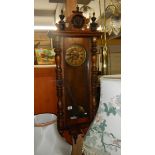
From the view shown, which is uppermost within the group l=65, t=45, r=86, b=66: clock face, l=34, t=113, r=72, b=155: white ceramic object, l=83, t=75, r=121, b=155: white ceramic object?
l=65, t=45, r=86, b=66: clock face

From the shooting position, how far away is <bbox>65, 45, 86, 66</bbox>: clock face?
6.57 feet

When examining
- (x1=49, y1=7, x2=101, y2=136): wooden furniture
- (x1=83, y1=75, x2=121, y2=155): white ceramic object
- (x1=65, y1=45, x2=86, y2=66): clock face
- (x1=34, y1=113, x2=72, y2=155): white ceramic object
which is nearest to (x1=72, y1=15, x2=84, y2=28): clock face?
(x1=49, y1=7, x2=101, y2=136): wooden furniture

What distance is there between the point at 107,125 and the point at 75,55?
3.97ft

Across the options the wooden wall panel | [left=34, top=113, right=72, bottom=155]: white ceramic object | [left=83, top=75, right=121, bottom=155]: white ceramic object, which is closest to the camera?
[left=83, top=75, right=121, bottom=155]: white ceramic object

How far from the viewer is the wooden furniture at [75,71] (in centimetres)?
195

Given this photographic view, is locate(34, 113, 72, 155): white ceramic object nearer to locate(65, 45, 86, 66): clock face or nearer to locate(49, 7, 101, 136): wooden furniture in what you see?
locate(49, 7, 101, 136): wooden furniture

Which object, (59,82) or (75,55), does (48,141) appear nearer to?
(59,82)

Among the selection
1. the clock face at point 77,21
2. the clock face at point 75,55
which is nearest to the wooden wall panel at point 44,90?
the clock face at point 75,55

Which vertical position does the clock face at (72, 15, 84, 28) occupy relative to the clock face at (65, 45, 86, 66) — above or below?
above

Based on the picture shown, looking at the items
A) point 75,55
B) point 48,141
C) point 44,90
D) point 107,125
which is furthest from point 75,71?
point 107,125

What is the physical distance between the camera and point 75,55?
2033 mm

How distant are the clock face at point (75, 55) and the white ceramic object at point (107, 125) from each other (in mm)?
1086
